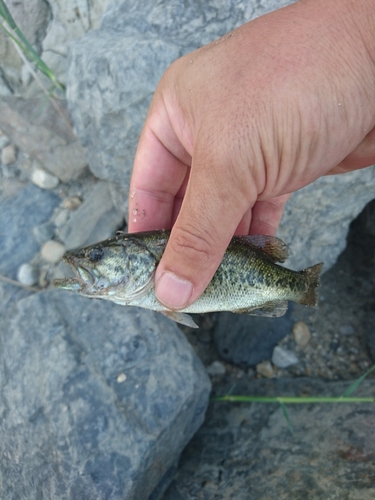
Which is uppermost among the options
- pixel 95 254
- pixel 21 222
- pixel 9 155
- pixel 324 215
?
pixel 9 155

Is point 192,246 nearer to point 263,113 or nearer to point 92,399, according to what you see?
point 263,113

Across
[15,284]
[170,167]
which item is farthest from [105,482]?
[170,167]

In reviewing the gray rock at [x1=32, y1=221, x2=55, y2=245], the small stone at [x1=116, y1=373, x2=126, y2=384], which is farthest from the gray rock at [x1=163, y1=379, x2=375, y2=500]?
the gray rock at [x1=32, y1=221, x2=55, y2=245]

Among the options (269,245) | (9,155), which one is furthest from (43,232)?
(269,245)

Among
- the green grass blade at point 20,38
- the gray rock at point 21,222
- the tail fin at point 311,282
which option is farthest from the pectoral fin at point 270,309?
the green grass blade at point 20,38

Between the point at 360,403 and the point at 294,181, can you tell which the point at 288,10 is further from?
the point at 360,403

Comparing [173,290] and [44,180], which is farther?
[44,180]
